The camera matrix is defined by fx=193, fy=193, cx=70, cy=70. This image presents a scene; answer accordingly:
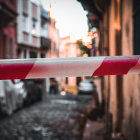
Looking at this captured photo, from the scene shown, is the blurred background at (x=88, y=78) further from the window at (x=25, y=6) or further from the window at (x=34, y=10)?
the window at (x=34, y=10)

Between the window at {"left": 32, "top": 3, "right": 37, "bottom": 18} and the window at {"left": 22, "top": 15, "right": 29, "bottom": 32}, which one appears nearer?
the window at {"left": 22, "top": 15, "right": 29, "bottom": 32}

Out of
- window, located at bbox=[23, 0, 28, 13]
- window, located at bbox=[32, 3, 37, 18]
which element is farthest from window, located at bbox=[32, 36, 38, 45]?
window, located at bbox=[23, 0, 28, 13]

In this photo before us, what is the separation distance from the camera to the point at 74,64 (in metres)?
1.00

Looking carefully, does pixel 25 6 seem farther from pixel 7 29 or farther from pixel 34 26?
pixel 7 29

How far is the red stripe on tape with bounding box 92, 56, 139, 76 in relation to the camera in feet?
3.39

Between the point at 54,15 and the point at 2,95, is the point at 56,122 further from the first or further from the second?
the point at 54,15

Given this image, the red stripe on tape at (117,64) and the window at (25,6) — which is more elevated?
the window at (25,6)

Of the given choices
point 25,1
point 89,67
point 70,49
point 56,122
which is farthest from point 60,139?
point 70,49

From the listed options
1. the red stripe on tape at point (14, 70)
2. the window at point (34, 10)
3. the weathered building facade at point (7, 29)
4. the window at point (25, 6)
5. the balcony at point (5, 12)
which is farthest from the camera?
the window at point (34, 10)

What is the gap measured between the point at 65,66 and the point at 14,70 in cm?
26

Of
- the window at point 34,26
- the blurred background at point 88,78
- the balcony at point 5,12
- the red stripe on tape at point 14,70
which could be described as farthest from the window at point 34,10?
the red stripe on tape at point 14,70

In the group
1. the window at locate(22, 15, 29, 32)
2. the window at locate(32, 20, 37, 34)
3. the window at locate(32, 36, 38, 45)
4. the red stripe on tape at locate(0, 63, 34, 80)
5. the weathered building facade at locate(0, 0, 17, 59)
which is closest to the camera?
the red stripe on tape at locate(0, 63, 34, 80)

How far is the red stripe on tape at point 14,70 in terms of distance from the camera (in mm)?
961

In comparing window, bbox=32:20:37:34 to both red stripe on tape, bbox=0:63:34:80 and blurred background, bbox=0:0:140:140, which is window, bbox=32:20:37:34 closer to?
blurred background, bbox=0:0:140:140
